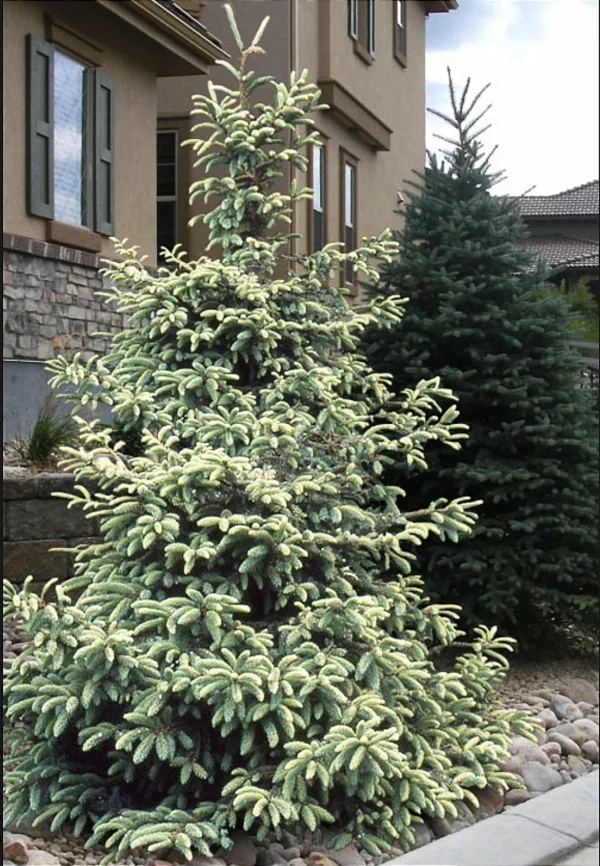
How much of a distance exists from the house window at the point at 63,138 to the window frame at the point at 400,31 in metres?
0.65

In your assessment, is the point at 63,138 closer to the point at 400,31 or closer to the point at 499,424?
the point at 400,31

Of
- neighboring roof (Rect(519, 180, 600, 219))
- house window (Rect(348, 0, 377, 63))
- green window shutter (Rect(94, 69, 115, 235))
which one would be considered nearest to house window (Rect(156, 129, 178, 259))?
green window shutter (Rect(94, 69, 115, 235))

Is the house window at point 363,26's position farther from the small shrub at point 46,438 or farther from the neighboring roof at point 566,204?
the small shrub at point 46,438

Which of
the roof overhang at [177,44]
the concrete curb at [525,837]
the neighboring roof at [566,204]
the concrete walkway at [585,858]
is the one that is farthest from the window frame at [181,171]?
the concrete walkway at [585,858]

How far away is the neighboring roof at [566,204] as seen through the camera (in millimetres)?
2541

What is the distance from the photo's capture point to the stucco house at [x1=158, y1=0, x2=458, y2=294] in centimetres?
250

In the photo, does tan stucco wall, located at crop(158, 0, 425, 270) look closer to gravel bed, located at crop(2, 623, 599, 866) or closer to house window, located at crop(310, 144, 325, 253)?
house window, located at crop(310, 144, 325, 253)

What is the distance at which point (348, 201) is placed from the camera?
2.57 metres

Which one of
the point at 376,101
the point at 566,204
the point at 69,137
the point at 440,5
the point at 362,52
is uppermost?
the point at 440,5

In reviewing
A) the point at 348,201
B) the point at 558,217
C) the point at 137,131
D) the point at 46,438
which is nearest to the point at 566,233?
the point at 558,217

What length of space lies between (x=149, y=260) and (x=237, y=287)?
0.21 m

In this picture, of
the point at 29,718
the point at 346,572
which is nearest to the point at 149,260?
the point at 346,572

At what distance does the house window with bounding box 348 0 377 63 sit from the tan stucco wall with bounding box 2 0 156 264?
0.45 metres

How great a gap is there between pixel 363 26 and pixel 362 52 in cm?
6
